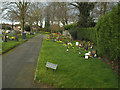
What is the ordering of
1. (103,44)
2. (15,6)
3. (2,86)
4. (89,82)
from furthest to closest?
(15,6) → (103,44) → (89,82) → (2,86)

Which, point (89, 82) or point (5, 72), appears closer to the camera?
point (89, 82)

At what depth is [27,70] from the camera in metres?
6.09

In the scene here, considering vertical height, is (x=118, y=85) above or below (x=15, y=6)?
below

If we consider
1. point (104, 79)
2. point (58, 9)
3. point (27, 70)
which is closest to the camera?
point (104, 79)

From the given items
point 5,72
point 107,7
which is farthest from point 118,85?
point 107,7

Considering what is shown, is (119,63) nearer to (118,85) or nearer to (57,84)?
(118,85)

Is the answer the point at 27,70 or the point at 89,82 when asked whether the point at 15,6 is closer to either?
the point at 27,70

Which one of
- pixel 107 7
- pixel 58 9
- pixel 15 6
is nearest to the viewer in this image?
pixel 107 7

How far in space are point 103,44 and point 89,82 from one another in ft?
Answer: 9.86

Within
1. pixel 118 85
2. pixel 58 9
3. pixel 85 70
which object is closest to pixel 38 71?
pixel 85 70

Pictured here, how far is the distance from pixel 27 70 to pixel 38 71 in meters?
0.72

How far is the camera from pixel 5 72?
5.70 m

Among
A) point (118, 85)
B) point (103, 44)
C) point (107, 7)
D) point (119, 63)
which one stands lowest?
point (118, 85)

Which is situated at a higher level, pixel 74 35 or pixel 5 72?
pixel 74 35
